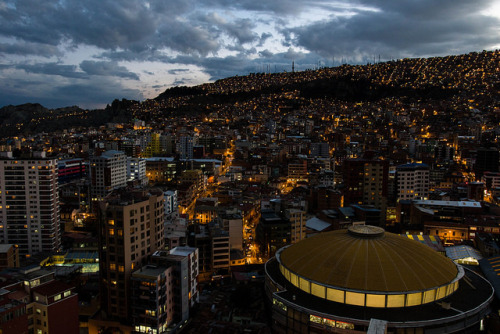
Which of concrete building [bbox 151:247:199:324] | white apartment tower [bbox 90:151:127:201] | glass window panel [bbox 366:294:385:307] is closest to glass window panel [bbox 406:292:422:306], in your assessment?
glass window panel [bbox 366:294:385:307]

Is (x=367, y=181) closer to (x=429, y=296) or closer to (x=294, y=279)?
(x=429, y=296)

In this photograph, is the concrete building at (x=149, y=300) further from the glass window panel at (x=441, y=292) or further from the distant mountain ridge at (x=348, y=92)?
the distant mountain ridge at (x=348, y=92)

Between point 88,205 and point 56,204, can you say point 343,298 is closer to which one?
point 56,204

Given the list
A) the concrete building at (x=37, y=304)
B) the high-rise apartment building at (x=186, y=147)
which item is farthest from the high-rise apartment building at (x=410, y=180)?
the high-rise apartment building at (x=186, y=147)

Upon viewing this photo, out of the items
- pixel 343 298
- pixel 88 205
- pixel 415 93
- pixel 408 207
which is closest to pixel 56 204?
pixel 88 205

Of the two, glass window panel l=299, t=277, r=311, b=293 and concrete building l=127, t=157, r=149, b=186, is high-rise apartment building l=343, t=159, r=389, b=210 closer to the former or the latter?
glass window panel l=299, t=277, r=311, b=293

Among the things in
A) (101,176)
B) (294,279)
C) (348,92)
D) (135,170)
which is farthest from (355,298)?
(348,92)
